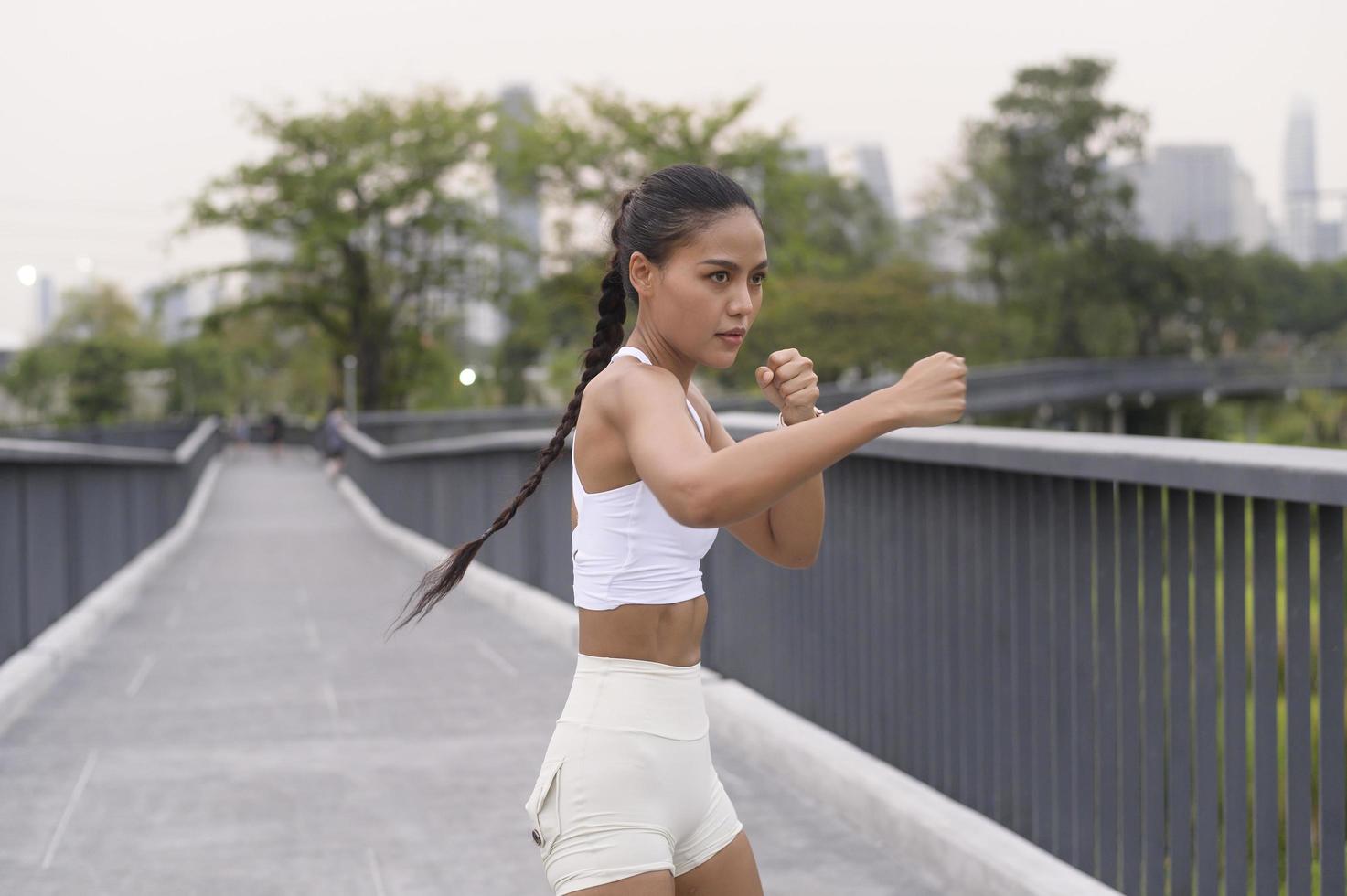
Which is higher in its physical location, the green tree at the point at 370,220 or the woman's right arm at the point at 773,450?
the green tree at the point at 370,220

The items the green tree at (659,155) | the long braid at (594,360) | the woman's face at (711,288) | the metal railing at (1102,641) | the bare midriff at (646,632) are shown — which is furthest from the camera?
the green tree at (659,155)

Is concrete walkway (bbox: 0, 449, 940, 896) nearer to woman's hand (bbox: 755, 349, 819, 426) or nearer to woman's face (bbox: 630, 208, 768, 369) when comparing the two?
woman's hand (bbox: 755, 349, 819, 426)

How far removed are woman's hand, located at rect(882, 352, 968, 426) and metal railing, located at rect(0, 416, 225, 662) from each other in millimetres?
6750

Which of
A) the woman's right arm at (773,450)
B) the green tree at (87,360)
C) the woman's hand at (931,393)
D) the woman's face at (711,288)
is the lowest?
the woman's right arm at (773,450)

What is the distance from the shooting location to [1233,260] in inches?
3442

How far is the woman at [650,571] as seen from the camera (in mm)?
2271

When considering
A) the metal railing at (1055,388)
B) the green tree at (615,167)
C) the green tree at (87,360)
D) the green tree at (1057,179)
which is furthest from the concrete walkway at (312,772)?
the green tree at (87,360)

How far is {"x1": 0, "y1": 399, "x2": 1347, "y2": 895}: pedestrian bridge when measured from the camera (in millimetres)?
3449

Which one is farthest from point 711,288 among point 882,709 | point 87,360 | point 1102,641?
point 87,360

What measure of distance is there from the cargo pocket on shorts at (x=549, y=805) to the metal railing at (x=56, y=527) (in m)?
6.12

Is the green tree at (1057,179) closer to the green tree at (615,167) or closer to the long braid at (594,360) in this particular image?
the green tree at (615,167)

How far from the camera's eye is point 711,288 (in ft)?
7.46

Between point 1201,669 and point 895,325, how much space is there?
2418 inches

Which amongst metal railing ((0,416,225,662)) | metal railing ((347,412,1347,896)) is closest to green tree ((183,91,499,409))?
metal railing ((0,416,225,662))
